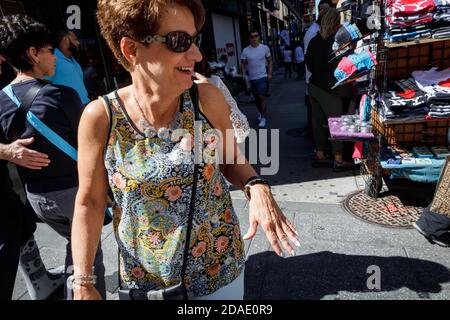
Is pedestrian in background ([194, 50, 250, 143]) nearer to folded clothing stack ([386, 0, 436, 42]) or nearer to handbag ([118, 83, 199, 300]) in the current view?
handbag ([118, 83, 199, 300])

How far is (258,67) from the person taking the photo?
7473 mm

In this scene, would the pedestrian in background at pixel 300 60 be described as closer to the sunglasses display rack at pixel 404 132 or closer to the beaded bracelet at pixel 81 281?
the sunglasses display rack at pixel 404 132

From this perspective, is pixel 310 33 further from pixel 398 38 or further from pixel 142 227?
pixel 142 227

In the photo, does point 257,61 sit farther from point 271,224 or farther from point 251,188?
point 271,224

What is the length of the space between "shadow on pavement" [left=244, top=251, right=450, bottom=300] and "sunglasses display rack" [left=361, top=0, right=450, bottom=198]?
3.44ft

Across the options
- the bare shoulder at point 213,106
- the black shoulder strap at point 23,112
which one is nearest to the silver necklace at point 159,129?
the bare shoulder at point 213,106

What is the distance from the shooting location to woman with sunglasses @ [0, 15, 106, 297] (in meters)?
2.14

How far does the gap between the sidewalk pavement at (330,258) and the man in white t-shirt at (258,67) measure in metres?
3.66

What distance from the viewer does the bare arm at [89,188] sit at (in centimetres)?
130

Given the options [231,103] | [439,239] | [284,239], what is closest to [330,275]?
[439,239]

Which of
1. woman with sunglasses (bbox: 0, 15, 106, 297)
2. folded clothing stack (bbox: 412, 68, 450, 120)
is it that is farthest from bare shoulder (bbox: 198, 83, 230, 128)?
folded clothing stack (bbox: 412, 68, 450, 120)

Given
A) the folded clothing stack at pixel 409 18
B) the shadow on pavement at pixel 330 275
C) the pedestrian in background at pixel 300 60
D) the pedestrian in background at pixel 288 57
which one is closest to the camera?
the shadow on pavement at pixel 330 275

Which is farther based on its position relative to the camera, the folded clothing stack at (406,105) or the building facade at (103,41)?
the building facade at (103,41)

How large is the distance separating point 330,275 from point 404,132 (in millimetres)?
2128
